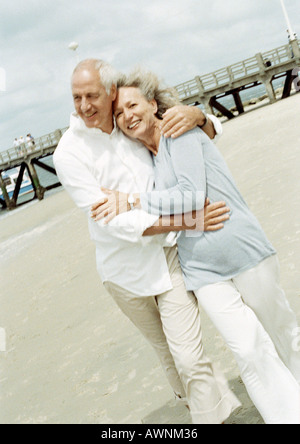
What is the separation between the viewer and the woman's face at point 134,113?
2.60 meters

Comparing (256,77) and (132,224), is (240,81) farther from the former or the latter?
(132,224)

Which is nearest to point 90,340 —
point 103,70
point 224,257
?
point 224,257

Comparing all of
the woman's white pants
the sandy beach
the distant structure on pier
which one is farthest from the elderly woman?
the distant structure on pier

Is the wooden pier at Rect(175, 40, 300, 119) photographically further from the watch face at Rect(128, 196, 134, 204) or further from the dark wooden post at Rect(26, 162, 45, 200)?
the watch face at Rect(128, 196, 134, 204)

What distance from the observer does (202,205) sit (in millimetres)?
2492

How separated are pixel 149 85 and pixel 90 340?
324 cm

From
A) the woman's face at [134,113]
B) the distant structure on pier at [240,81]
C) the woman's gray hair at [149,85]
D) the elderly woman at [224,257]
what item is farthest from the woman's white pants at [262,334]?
the distant structure on pier at [240,81]

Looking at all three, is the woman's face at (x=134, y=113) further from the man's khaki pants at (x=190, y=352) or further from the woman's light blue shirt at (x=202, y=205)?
the man's khaki pants at (x=190, y=352)

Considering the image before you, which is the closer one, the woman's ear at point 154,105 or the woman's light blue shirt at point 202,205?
the woman's light blue shirt at point 202,205

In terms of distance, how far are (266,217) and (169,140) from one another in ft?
14.5

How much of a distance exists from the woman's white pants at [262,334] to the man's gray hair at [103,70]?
106cm

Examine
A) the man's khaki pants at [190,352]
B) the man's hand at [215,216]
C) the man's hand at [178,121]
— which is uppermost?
the man's hand at [178,121]

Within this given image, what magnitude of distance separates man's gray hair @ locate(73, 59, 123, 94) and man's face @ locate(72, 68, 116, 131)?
2cm
